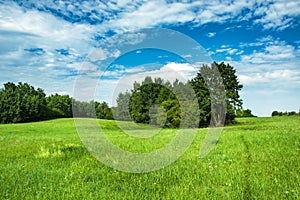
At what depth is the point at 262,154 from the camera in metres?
9.86

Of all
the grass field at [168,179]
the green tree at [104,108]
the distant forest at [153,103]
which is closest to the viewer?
the grass field at [168,179]

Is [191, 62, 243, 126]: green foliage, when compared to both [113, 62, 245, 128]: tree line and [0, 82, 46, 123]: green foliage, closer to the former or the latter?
[113, 62, 245, 128]: tree line

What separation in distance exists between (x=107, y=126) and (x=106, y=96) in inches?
1364

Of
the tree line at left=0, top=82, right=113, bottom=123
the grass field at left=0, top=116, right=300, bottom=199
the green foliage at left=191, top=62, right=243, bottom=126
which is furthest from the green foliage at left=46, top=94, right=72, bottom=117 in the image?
the grass field at left=0, top=116, right=300, bottom=199

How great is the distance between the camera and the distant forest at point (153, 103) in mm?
19266

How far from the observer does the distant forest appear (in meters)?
19.3

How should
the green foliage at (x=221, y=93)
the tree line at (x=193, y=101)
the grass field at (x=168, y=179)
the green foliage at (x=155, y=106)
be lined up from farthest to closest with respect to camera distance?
1. the green foliage at (x=221, y=93)
2. the tree line at (x=193, y=101)
3. the green foliage at (x=155, y=106)
4. the grass field at (x=168, y=179)

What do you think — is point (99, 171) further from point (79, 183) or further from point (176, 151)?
point (176, 151)

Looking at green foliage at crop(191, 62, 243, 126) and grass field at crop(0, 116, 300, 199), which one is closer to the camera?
grass field at crop(0, 116, 300, 199)

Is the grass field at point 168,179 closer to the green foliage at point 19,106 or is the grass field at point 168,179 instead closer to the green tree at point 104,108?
the green tree at point 104,108

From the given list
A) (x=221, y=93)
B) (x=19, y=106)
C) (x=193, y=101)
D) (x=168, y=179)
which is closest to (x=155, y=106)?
(x=193, y=101)

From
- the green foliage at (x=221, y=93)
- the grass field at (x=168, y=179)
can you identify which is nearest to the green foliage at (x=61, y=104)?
the green foliage at (x=221, y=93)

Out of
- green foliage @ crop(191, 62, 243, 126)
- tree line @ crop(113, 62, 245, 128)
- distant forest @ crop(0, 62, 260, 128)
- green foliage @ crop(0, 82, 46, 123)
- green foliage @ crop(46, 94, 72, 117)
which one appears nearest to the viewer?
distant forest @ crop(0, 62, 260, 128)

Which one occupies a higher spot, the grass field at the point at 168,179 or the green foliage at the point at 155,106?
the green foliage at the point at 155,106
